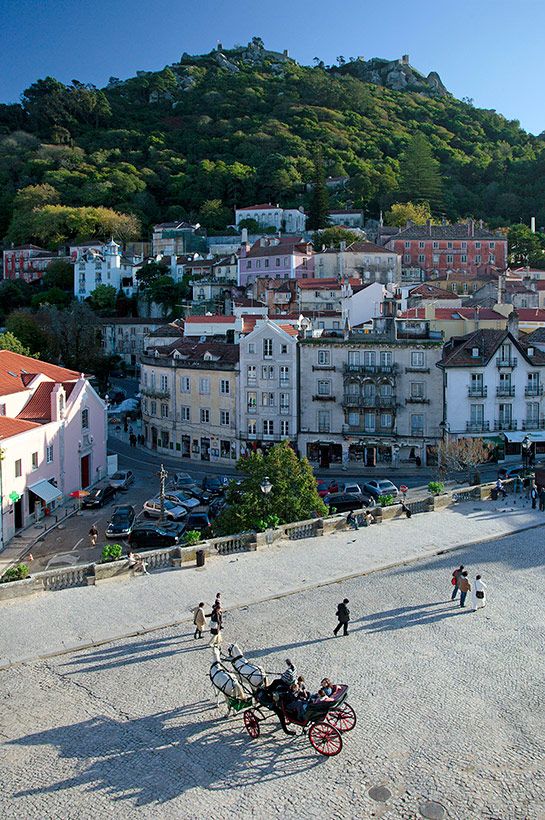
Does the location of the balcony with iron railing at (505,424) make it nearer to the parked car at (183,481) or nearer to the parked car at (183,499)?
the parked car at (183,481)

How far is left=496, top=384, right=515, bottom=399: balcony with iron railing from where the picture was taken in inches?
1836

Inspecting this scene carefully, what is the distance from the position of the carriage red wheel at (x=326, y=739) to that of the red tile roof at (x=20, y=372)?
2797 centimetres

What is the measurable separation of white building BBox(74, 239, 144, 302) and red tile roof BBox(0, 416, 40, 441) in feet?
212

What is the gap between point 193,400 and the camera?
51.8 meters

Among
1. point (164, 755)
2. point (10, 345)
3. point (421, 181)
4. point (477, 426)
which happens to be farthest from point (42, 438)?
point (421, 181)

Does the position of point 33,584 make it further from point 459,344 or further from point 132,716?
point 459,344

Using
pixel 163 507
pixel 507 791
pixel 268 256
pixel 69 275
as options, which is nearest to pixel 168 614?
pixel 507 791

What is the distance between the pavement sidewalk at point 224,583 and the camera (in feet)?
60.9

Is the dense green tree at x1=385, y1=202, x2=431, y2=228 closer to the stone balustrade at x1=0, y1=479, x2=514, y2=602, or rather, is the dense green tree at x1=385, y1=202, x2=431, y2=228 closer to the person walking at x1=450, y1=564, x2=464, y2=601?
the stone balustrade at x1=0, y1=479, x2=514, y2=602

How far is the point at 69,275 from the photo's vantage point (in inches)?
4023

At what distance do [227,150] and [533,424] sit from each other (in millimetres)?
110568

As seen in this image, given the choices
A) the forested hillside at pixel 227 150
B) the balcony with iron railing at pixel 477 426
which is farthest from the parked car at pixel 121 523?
the forested hillside at pixel 227 150

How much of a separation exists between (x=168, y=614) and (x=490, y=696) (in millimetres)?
7854

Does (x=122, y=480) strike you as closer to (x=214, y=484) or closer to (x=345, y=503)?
(x=214, y=484)
